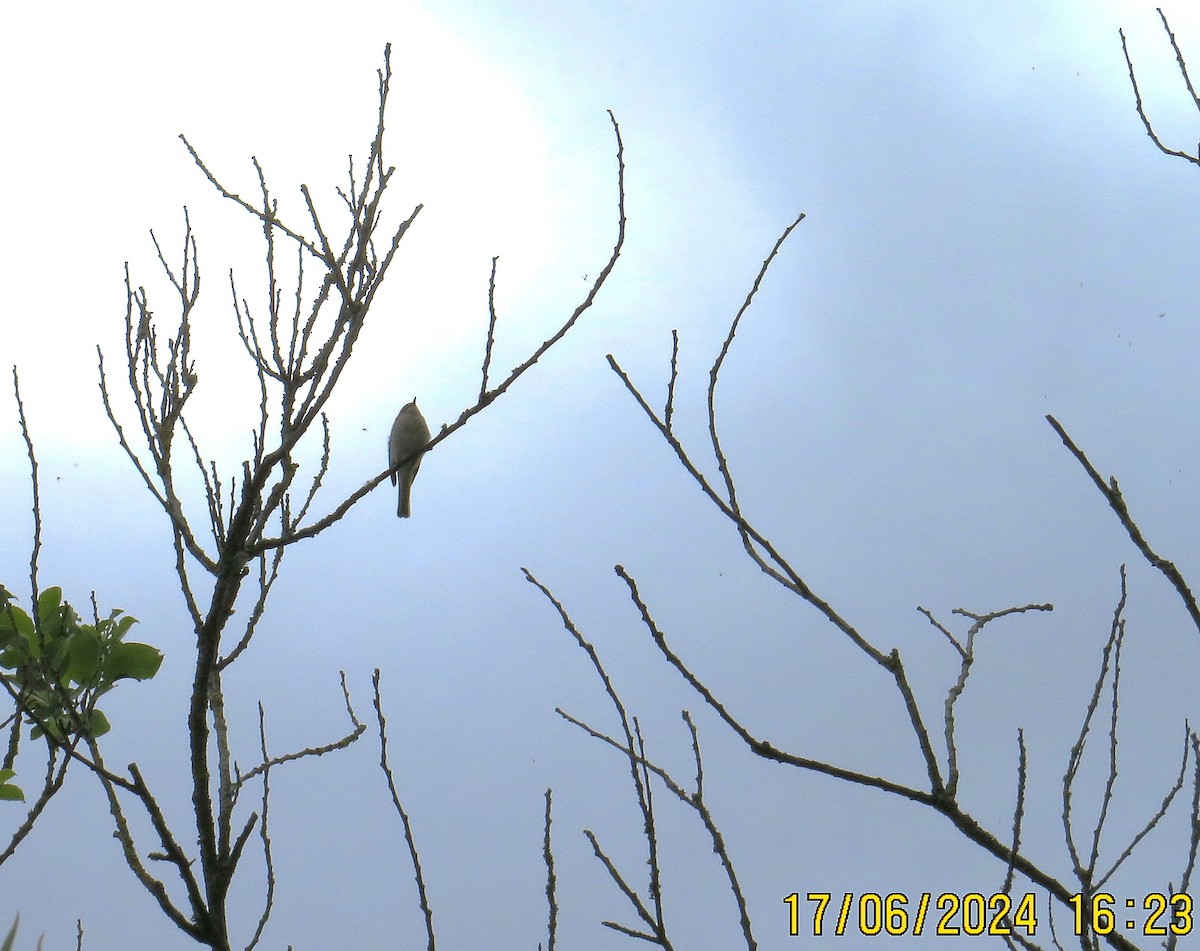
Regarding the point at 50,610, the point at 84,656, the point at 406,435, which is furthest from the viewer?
the point at 406,435

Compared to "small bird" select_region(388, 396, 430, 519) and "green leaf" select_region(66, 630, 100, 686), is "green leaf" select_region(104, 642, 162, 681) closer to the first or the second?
"green leaf" select_region(66, 630, 100, 686)

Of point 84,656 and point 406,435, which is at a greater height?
point 406,435

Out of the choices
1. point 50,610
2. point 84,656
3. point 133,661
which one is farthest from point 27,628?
point 133,661

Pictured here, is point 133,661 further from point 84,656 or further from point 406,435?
point 406,435

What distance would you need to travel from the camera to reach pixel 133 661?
9.41 feet

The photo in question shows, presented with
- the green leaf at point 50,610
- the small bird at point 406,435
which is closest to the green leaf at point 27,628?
the green leaf at point 50,610

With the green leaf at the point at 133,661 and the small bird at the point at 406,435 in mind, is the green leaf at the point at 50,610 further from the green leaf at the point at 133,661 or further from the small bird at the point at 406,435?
the small bird at the point at 406,435

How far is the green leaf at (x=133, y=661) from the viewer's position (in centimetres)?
287

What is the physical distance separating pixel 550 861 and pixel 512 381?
1.24 m

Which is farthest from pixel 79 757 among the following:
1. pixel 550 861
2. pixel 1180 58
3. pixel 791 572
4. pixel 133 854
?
pixel 1180 58

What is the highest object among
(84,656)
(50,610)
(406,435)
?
(406,435)

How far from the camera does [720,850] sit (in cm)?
242

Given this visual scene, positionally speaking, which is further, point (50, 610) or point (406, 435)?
point (406, 435)

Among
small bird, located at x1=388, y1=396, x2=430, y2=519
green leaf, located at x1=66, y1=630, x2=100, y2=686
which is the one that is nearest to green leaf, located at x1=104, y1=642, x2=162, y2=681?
green leaf, located at x1=66, y1=630, x2=100, y2=686
